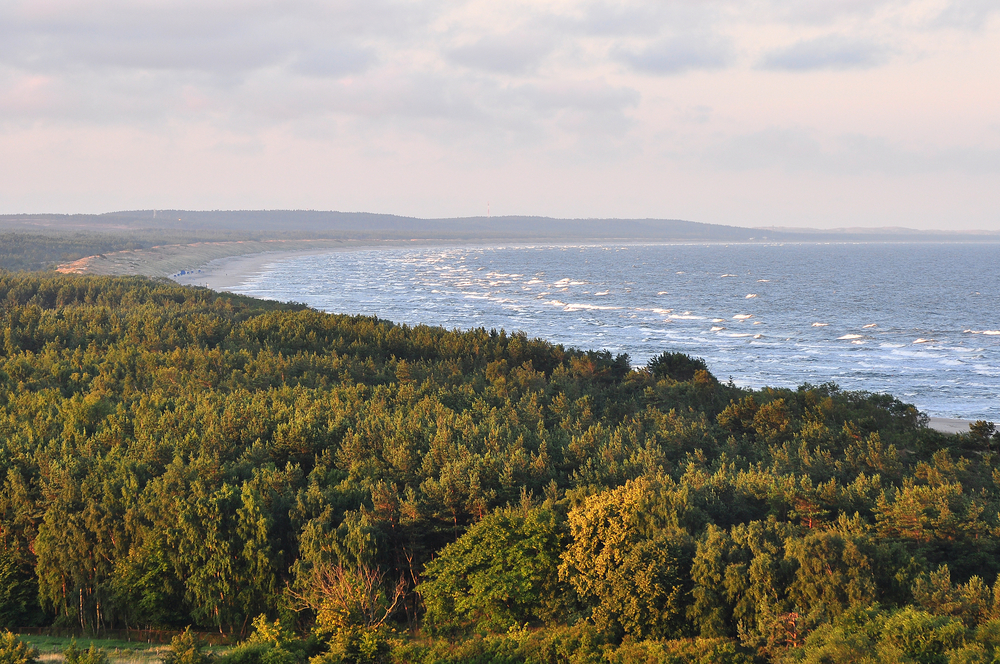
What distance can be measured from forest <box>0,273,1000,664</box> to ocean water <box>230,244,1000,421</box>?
29.1m

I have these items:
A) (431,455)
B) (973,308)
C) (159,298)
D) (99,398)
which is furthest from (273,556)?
(973,308)

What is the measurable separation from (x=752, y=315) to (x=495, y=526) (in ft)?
305

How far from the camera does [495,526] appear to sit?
22016mm

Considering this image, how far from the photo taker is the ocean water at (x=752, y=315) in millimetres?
66812

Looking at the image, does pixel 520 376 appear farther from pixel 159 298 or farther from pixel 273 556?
pixel 159 298

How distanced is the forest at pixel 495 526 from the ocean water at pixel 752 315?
29.1 metres

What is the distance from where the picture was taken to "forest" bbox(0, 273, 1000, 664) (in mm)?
18328

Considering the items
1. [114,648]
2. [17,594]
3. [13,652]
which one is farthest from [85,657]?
[17,594]

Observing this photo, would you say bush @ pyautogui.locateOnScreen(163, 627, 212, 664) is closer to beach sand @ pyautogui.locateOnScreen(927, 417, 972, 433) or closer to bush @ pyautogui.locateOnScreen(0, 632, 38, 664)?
bush @ pyautogui.locateOnScreen(0, 632, 38, 664)

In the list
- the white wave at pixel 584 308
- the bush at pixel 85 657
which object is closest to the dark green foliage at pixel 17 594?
the bush at pixel 85 657

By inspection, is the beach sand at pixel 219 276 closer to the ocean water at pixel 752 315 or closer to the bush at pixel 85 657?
the ocean water at pixel 752 315

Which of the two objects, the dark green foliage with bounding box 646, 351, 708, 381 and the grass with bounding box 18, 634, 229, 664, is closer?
the grass with bounding box 18, 634, 229, 664

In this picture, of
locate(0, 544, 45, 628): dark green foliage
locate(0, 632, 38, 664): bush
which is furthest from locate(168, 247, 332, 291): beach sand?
locate(0, 632, 38, 664): bush

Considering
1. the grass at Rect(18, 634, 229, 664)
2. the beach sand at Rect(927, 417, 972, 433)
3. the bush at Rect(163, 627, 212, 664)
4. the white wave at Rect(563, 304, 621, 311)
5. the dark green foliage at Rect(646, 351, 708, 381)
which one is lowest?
the grass at Rect(18, 634, 229, 664)
